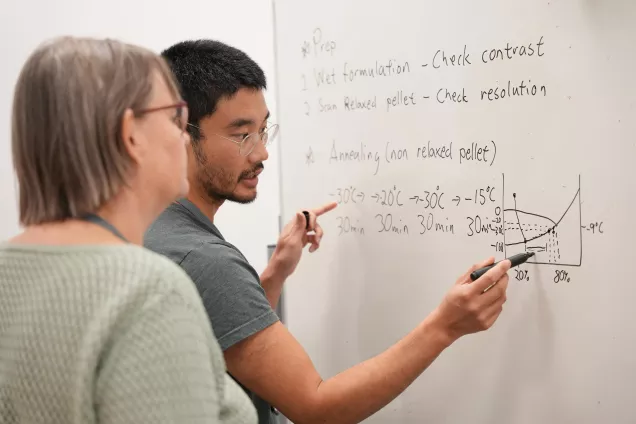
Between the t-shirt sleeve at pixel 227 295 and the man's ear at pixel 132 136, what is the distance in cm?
38

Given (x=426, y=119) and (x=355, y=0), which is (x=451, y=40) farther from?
(x=355, y=0)

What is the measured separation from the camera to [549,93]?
3.64 ft

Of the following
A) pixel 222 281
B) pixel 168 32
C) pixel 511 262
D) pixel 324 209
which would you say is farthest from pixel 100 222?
pixel 168 32

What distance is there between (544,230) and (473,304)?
0.20 m

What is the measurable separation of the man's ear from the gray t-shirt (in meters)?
Answer: 0.39

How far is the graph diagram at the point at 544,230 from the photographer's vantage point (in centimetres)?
109

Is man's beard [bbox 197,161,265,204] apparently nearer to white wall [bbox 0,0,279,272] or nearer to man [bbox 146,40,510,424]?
man [bbox 146,40,510,424]

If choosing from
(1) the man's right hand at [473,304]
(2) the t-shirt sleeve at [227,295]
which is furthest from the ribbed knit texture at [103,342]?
(1) the man's right hand at [473,304]

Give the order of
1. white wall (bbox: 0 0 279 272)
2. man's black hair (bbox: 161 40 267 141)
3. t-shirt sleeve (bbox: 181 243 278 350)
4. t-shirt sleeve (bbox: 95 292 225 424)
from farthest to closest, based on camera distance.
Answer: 1. white wall (bbox: 0 0 279 272)
2. man's black hair (bbox: 161 40 267 141)
3. t-shirt sleeve (bbox: 181 243 278 350)
4. t-shirt sleeve (bbox: 95 292 225 424)

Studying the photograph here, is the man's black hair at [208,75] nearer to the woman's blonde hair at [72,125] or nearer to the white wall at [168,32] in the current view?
the woman's blonde hair at [72,125]

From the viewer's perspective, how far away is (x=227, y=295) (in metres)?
1.02

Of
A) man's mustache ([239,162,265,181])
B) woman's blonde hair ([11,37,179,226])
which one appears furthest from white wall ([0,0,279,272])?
woman's blonde hair ([11,37,179,226])

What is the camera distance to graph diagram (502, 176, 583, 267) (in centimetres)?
109

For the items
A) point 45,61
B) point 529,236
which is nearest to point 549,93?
point 529,236
